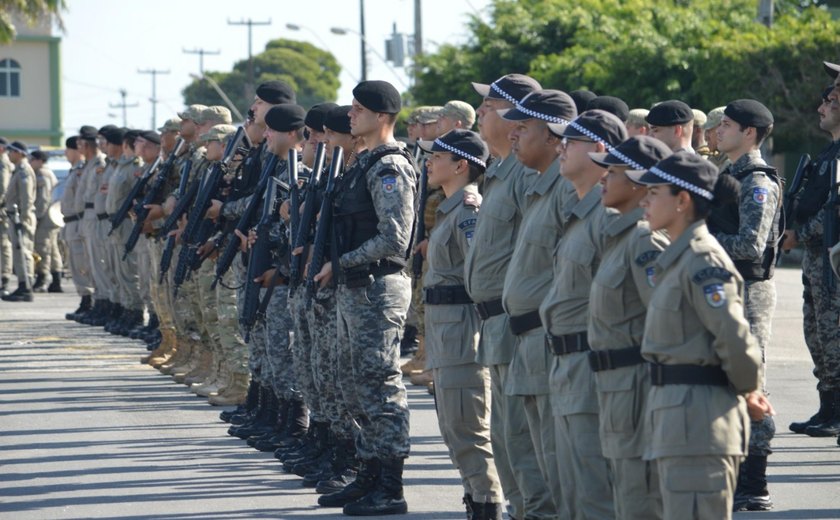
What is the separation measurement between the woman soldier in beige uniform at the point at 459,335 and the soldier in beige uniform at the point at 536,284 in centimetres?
80

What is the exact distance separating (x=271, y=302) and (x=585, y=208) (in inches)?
175

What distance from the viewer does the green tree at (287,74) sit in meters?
107

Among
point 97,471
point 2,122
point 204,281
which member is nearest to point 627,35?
point 204,281

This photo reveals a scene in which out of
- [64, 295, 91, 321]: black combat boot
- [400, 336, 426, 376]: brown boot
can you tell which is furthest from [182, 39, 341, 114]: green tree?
[400, 336, 426, 376]: brown boot

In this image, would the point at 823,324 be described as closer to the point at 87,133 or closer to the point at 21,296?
the point at 87,133

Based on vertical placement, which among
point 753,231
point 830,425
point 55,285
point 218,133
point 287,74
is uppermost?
point 287,74

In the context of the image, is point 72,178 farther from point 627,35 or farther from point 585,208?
point 627,35

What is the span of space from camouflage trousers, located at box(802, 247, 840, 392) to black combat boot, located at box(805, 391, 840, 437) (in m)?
0.15

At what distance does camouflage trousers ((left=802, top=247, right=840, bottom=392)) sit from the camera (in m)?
10.1

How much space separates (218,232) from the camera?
460 inches

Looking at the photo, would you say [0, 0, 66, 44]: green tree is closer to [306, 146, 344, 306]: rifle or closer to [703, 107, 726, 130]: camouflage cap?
[703, 107, 726, 130]: camouflage cap

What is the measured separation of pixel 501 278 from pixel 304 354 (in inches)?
108

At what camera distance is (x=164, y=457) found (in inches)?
392

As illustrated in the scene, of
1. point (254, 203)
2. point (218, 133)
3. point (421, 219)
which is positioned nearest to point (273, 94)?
point (254, 203)
